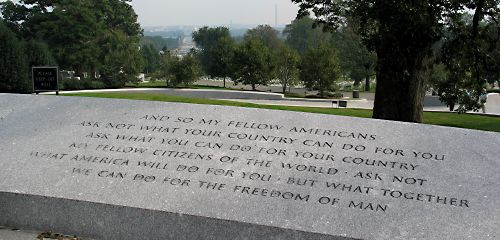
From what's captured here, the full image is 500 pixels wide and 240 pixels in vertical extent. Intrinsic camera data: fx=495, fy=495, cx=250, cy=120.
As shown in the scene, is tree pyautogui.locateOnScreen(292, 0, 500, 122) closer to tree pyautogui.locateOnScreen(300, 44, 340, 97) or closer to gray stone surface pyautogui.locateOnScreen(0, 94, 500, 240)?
gray stone surface pyautogui.locateOnScreen(0, 94, 500, 240)

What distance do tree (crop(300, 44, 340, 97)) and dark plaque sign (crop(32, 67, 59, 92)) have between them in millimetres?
27045

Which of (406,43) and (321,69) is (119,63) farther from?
(406,43)

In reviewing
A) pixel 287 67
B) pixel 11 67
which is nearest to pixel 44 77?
pixel 11 67

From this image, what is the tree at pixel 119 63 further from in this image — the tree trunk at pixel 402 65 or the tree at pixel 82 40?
the tree trunk at pixel 402 65

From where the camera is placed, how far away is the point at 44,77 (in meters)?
19.6

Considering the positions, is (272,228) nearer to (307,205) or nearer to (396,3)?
(307,205)

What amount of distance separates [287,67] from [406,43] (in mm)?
35044

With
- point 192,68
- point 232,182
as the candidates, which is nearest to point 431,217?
point 232,182

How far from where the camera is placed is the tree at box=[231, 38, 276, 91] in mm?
45906

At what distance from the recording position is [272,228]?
15.3ft

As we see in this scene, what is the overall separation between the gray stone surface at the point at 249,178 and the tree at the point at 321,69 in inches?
1443

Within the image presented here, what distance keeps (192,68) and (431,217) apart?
145 feet

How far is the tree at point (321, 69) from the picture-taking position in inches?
1684

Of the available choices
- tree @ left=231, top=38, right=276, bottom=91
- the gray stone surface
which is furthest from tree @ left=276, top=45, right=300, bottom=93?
the gray stone surface
